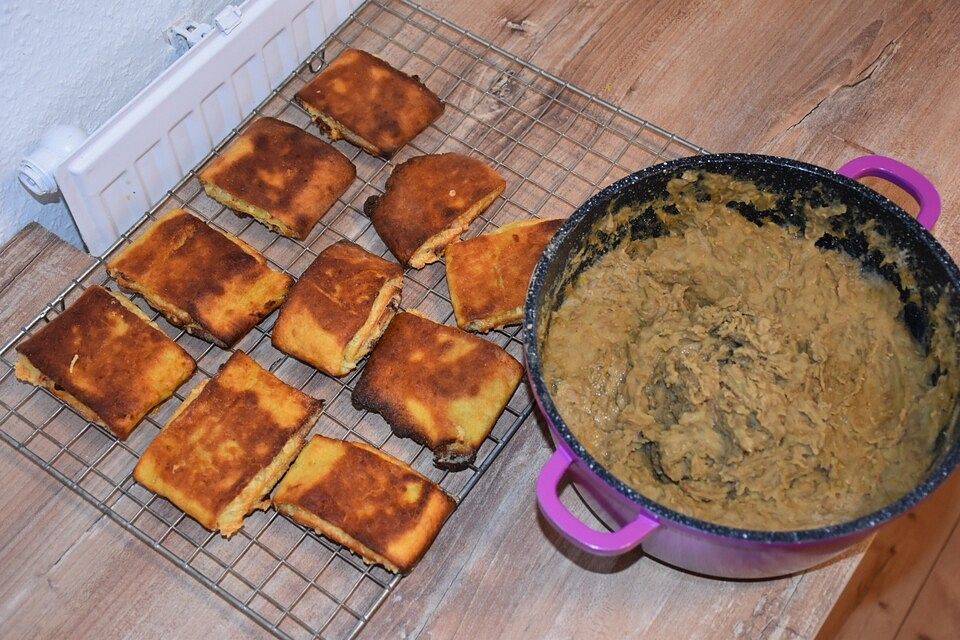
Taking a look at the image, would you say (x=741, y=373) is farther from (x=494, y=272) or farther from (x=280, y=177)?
(x=280, y=177)

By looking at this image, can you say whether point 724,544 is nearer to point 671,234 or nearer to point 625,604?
point 625,604

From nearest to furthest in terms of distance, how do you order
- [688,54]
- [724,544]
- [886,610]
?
1. [724,544]
2. [688,54]
3. [886,610]

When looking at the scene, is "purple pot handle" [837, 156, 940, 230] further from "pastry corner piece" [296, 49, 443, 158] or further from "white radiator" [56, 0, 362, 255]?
Result: "white radiator" [56, 0, 362, 255]

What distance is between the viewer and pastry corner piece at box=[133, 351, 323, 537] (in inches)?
49.4

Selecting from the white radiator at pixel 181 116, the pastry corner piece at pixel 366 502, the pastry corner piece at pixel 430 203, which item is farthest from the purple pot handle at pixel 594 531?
the white radiator at pixel 181 116

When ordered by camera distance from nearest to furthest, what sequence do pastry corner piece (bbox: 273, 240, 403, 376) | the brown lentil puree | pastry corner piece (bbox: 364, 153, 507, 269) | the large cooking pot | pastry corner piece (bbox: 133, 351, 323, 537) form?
the large cooking pot
the brown lentil puree
pastry corner piece (bbox: 133, 351, 323, 537)
pastry corner piece (bbox: 273, 240, 403, 376)
pastry corner piece (bbox: 364, 153, 507, 269)

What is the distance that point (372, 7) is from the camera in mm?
1747

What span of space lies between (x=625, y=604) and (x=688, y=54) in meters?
0.99

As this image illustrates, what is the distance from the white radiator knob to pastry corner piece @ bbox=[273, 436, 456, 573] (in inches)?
22.4

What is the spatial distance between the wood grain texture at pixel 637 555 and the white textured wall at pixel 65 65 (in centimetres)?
12

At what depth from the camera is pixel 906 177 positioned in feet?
4.17

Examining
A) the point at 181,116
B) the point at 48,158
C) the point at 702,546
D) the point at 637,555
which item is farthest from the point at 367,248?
the point at 702,546

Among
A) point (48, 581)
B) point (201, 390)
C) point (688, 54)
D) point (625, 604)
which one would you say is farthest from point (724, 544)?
point (688, 54)

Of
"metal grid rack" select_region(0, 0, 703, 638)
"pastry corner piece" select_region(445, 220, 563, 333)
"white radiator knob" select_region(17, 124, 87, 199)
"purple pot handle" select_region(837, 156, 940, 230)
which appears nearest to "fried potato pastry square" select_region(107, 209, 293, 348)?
"metal grid rack" select_region(0, 0, 703, 638)
